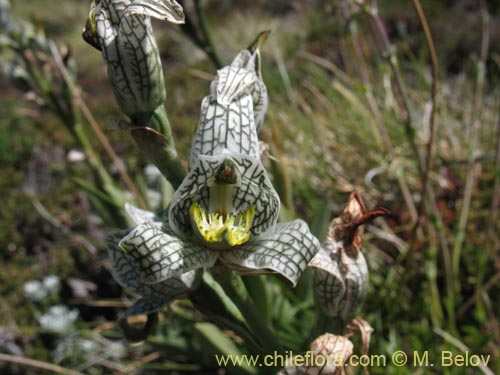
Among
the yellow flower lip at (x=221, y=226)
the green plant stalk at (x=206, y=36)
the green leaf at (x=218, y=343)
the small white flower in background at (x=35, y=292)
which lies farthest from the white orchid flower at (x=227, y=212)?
the small white flower in background at (x=35, y=292)

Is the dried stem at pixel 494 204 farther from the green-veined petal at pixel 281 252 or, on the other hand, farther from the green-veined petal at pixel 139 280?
the green-veined petal at pixel 139 280

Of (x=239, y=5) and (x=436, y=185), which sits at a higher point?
(x=239, y=5)

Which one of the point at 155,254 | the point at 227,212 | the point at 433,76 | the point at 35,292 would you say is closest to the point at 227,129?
the point at 227,212

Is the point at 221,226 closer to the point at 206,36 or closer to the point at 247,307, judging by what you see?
the point at 247,307

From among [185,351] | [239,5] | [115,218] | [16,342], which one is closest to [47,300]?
[16,342]

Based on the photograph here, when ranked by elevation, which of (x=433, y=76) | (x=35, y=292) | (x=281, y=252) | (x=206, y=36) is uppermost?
(x=206, y=36)

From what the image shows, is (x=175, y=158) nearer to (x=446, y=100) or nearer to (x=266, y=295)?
(x=266, y=295)
